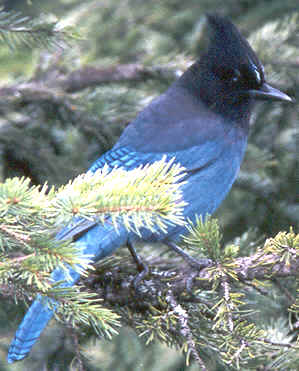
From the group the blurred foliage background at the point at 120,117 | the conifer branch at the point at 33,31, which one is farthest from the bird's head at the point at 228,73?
the conifer branch at the point at 33,31

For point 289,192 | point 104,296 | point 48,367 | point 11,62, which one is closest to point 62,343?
point 48,367

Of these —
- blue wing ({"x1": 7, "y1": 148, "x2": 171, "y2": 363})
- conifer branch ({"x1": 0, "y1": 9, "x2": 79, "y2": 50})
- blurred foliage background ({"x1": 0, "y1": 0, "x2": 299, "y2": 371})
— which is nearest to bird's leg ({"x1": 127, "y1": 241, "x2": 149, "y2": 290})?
blue wing ({"x1": 7, "y1": 148, "x2": 171, "y2": 363})

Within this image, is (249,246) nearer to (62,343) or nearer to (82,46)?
(62,343)

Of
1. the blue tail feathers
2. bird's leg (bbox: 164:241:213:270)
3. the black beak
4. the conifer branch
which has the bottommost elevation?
bird's leg (bbox: 164:241:213:270)

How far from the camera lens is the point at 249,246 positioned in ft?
9.85

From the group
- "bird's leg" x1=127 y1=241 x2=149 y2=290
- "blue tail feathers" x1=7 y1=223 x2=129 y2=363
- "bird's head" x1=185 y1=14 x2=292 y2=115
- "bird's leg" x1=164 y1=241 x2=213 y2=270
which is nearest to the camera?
"blue tail feathers" x1=7 y1=223 x2=129 y2=363

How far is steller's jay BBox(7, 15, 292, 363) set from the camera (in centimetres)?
322

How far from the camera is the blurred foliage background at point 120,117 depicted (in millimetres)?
3141

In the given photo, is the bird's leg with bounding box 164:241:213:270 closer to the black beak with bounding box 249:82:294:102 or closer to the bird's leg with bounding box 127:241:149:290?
the bird's leg with bounding box 127:241:149:290

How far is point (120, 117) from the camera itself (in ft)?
11.5

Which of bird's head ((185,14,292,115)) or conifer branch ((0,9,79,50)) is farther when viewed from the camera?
bird's head ((185,14,292,115))

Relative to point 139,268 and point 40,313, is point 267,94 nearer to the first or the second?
point 139,268

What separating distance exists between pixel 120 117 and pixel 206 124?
523 mm

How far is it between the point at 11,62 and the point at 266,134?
6.19 feet
